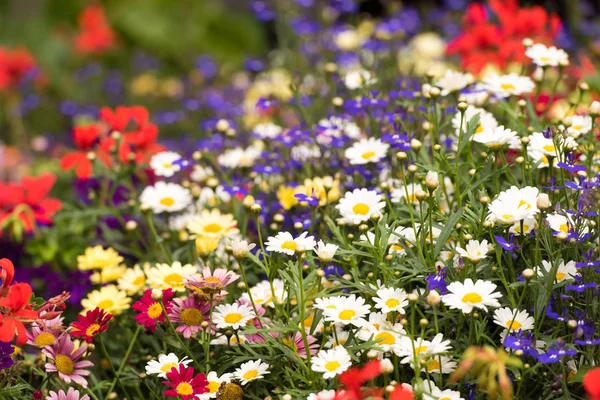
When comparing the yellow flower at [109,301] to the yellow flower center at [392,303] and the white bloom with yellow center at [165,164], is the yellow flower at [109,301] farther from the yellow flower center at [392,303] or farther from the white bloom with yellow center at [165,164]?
the yellow flower center at [392,303]

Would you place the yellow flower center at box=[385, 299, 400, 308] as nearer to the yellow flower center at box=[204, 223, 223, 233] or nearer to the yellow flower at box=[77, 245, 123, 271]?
the yellow flower center at box=[204, 223, 223, 233]

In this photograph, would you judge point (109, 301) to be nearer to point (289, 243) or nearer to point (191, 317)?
point (191, 317)

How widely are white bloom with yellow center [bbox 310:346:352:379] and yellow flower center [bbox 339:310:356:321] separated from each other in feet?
0.17

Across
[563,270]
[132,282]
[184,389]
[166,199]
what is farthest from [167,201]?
[563,270]

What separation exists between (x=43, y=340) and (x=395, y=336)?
0.66 metres

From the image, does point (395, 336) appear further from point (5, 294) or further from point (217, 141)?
point (217, 141)

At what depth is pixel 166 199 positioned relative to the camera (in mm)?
1871

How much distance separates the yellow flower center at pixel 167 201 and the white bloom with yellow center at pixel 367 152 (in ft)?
1.52

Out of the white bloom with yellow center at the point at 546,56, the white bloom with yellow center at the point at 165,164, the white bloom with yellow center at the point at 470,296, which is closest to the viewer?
the white bloom with yellow center at the point at 470,296

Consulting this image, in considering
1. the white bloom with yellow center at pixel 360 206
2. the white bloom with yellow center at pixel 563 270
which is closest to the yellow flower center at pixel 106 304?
the white bloom with yellow center at pixel 360 206

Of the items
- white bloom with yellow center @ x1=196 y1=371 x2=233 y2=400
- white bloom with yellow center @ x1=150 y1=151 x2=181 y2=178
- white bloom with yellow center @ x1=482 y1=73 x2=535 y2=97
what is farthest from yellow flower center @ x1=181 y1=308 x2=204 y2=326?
white bloom with yellow center @ x1=482 y1=73 x2=535 y2=97

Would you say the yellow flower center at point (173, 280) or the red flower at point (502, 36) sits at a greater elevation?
the red flower at point (502, 36)

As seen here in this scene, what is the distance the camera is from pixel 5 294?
1359 mm

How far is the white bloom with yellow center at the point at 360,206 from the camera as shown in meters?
1.48
